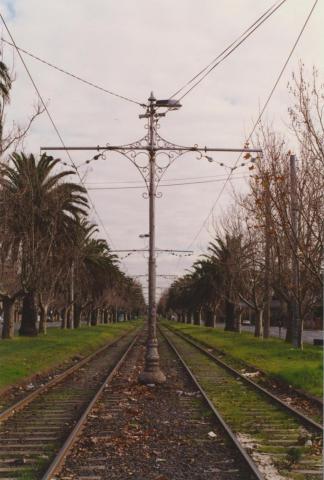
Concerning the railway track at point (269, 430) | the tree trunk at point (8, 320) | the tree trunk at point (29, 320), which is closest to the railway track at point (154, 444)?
the railway track at point (269, 430)

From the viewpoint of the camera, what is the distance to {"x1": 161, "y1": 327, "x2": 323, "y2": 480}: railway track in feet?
26.5

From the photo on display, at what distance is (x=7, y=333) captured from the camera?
36.0 metres

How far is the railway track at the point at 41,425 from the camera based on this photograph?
8.20m

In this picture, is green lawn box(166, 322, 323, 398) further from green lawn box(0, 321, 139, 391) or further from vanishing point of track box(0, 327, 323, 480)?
green lawn box(0, 321, 139, 391)

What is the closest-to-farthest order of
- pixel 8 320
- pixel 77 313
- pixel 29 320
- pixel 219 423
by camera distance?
pixel 219 423
pixel 8 320
pixel 29 320
pixel 77 313

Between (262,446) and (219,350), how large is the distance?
75.2 ft

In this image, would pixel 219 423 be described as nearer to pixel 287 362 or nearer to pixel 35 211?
pixel 287 362

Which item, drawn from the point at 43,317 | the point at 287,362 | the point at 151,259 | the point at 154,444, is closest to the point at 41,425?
the point at 154,444

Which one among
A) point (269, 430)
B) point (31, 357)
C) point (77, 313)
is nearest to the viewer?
point (269, 430)

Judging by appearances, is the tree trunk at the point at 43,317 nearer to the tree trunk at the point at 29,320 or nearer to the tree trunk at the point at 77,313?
the tree trunk at the point at 29,320

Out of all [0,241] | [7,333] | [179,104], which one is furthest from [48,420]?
[7,333]

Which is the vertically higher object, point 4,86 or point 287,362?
point 4,86

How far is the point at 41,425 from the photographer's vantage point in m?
11.0

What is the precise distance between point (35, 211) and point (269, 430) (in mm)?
22118
